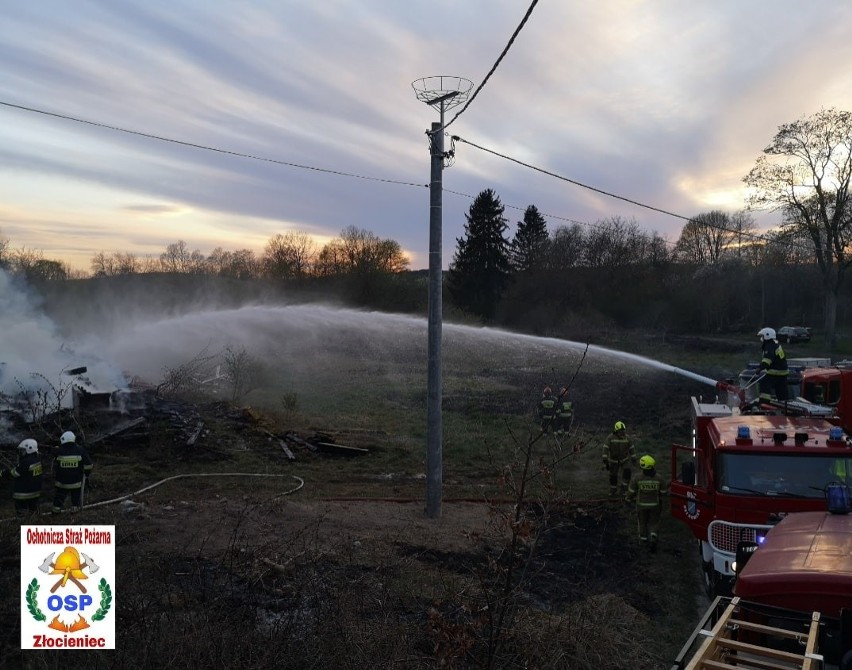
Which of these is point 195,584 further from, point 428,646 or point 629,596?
point 629,596

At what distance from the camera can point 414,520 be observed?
33.5ft

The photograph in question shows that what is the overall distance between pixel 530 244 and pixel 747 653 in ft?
201

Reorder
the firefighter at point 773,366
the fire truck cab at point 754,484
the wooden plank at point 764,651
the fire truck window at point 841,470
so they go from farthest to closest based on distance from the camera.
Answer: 1. the firefighter at point 773,366
2. the fire truck window at point 841,470
3. the fire truck cab at point 754,484
4. the wooden plank at point 764,651

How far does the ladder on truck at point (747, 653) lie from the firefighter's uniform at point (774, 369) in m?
7.87

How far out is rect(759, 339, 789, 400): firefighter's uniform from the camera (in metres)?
10.9

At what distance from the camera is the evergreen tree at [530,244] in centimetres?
6006

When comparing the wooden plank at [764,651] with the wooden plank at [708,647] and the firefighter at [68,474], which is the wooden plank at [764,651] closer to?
the wooden plank at [708,647]

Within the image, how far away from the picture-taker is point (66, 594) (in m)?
5.16

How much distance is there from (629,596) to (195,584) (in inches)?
198

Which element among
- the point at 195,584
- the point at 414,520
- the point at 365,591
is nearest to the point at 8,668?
the point at 195,584

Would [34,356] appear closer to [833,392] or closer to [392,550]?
[392,550]

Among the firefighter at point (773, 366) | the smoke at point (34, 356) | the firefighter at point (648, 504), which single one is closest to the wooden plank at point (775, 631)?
the firefighter at point (648, 504)

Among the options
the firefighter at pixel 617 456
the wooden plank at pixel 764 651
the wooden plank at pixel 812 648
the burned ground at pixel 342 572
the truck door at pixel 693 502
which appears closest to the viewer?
the wooden plank at pixel 812 648

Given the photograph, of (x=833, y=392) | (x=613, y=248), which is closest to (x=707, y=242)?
(x=613, y=248)
